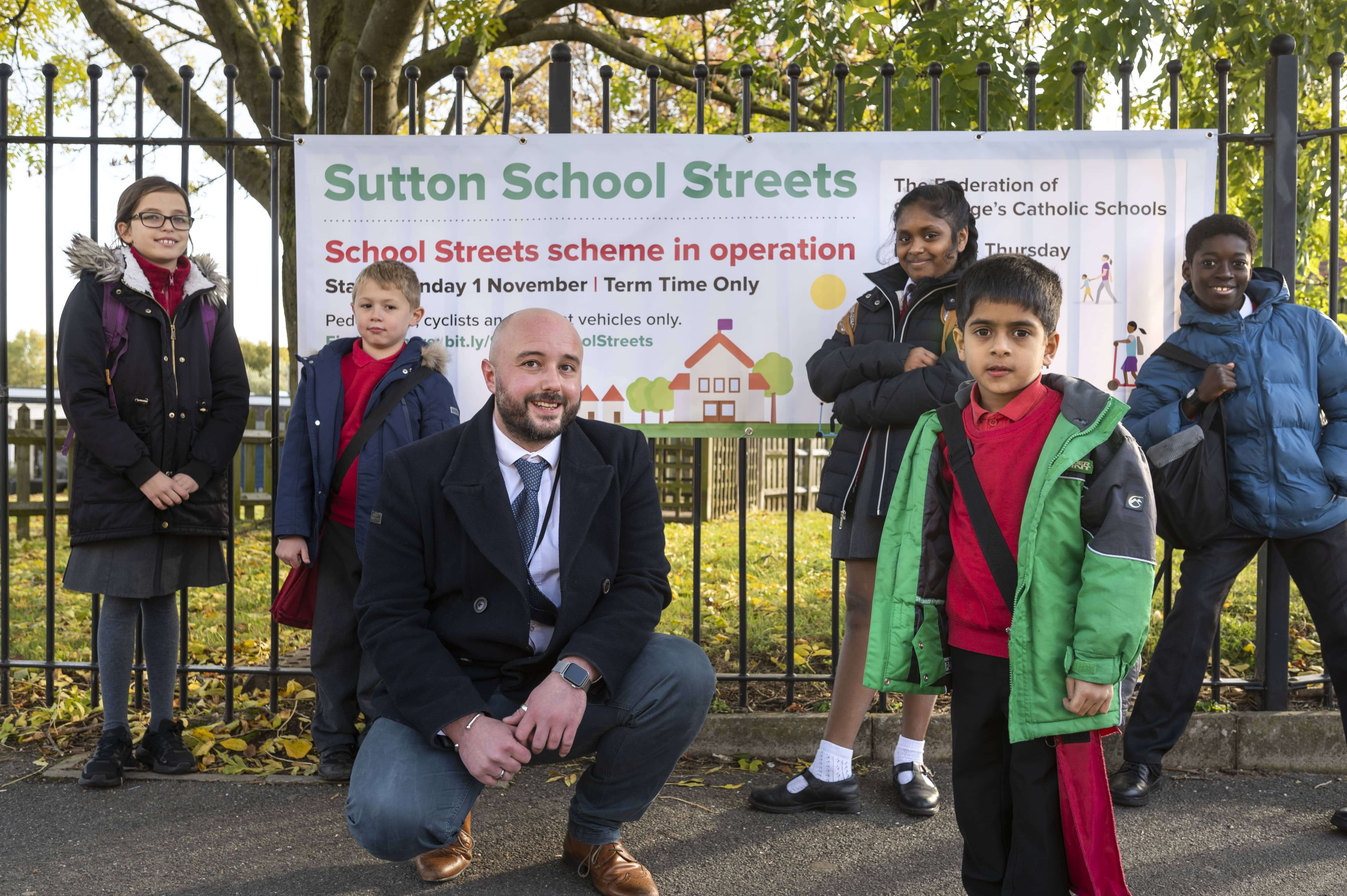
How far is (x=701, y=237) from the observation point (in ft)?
13.5

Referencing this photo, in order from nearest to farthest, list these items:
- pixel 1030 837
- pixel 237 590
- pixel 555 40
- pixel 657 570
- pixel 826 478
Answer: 1. pixel 1030 837
2. pixel 657 570
3. pixel 826 478
4. pixel 237 590
5. pixel 555 40

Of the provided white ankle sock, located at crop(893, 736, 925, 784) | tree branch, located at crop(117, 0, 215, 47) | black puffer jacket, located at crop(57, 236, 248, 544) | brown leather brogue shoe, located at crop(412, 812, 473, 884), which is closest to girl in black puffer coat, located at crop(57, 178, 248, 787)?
black puffer jacket, located at crop(57, 236, 248, 544)

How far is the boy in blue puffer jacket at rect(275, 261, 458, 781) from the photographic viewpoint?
361 cm

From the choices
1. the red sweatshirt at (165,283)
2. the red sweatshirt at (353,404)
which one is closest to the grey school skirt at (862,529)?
the red sweatshirt at (353,404)

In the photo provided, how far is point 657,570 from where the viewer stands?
290cm

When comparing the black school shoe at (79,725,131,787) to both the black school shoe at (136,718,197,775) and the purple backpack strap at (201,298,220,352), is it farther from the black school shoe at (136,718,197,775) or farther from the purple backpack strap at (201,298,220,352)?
the purple backpack strap at (201,298,220,352)

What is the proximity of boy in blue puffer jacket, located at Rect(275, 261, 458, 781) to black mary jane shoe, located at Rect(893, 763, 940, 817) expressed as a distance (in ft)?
6.08

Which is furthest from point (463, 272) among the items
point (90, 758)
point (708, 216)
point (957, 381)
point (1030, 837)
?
point (1030, 837)

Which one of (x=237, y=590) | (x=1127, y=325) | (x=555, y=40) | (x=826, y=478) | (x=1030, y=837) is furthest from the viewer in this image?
(x=555, y=40)

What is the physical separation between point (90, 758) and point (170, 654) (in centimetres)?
47

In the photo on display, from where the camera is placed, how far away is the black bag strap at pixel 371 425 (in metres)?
3.59

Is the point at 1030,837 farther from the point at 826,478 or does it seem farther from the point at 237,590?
the point at 237,590

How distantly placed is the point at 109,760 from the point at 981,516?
3.11 metres

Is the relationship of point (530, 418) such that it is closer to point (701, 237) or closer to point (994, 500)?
A: point (994, 500)
